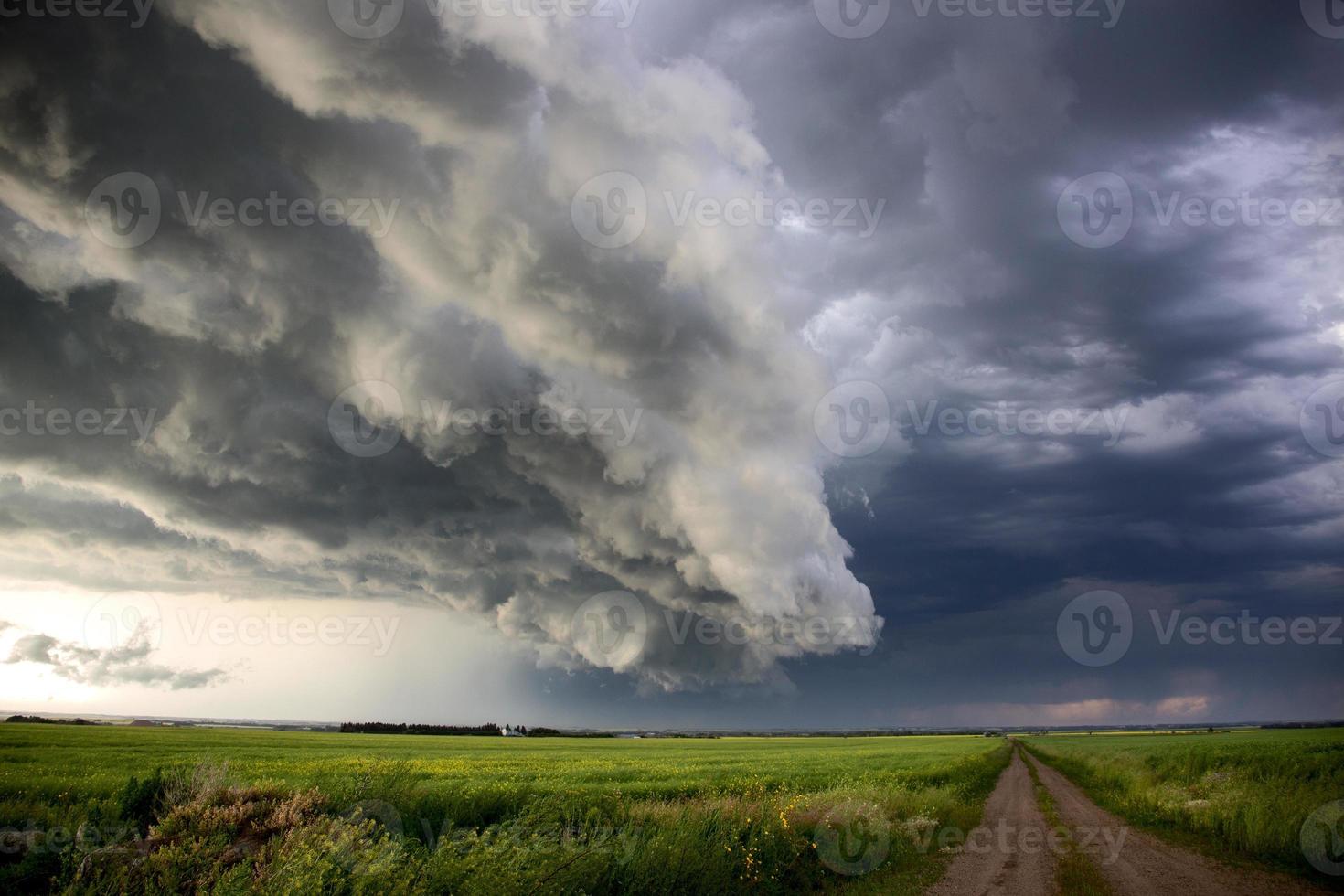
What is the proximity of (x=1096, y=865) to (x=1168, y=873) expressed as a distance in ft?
4.77

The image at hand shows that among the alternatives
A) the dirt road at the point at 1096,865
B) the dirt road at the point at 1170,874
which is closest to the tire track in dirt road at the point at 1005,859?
the dirt road at the point at 1096,865

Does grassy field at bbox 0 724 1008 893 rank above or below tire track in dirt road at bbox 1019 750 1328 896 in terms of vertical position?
above

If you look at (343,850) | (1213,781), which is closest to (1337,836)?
(1213,781)

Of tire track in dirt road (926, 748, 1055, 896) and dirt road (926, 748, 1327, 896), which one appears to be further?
tire track in dirt road (926, 748, 1055, 896)

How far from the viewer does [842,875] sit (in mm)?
15734

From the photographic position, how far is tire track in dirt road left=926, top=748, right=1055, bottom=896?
560 inches

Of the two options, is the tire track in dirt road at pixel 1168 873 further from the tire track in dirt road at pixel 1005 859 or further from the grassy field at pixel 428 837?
the grassy field at pixel 428 837

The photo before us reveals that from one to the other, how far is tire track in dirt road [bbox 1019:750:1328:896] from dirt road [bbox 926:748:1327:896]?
0.05 feet

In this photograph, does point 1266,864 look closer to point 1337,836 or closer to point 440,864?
point 1337,836

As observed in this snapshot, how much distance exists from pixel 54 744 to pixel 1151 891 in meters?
54.3

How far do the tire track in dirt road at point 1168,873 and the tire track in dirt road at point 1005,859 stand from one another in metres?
0.98

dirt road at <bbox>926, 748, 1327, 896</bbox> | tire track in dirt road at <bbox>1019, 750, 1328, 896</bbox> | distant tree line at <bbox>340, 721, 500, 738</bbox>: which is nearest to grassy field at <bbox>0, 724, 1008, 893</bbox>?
dirt road at <bbox>926, 748, 1327, 896</bbox>

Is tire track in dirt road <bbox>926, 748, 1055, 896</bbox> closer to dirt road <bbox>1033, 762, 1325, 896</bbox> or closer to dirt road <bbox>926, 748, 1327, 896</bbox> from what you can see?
dirt road <bbox>926, 748, 1327, 896</bbox>

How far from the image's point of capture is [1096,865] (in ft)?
53.4
